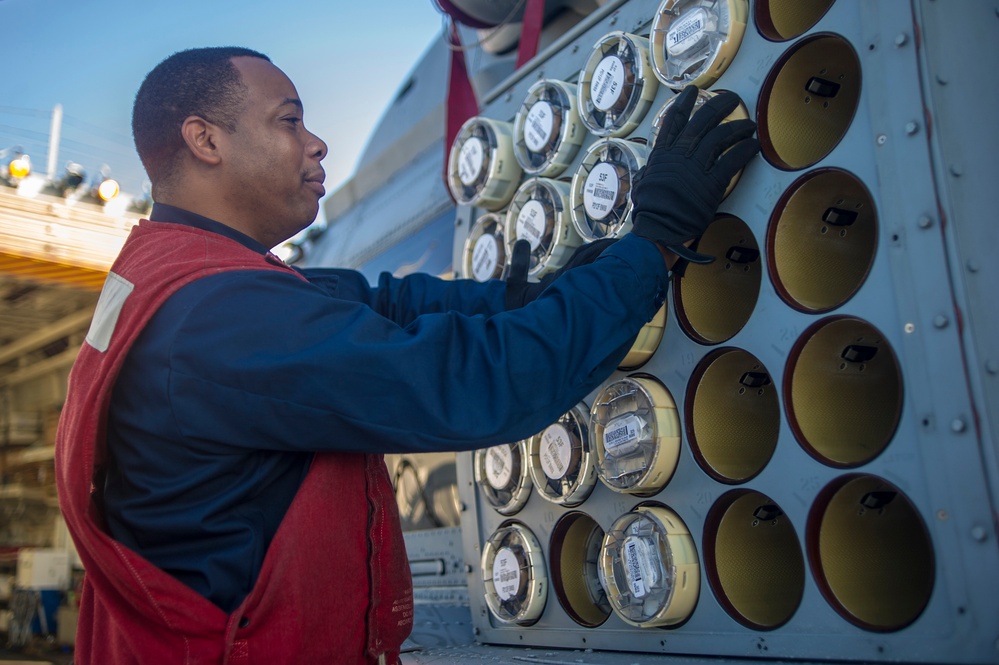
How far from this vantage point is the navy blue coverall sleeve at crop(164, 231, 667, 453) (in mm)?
1503

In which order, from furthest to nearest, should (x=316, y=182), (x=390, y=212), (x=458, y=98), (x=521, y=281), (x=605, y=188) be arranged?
(x=390, y=212) < (x=458, y=98) < (x=521, y=281) < (x=605, y=188) < (x=316, y=182)

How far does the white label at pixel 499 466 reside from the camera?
2332 millimetres

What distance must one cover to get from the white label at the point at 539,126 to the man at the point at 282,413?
61cm

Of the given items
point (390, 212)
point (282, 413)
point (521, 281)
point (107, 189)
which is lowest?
point (282, 413)

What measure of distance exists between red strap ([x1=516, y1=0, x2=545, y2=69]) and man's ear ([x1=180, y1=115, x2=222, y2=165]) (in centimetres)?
134

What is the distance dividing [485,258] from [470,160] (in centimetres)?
30

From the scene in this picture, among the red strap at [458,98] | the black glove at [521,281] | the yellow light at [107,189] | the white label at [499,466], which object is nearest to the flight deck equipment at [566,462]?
the white label at [499,466]

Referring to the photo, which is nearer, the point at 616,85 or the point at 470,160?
the point at 616,85

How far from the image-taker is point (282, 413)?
59.4 inches

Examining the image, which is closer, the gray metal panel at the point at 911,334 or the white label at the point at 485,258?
the gray metal panel at the point at 911,334

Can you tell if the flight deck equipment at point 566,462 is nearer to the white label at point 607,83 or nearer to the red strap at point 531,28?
the white label at point 607,83

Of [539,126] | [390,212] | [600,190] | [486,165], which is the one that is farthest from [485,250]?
[390,212]

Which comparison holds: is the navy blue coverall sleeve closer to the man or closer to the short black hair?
the man

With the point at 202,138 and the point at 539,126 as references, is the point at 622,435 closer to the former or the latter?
the point at 539,126
